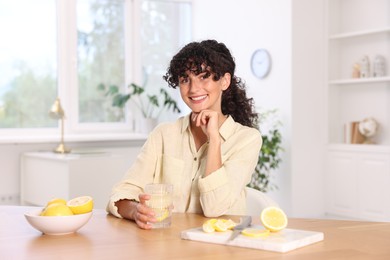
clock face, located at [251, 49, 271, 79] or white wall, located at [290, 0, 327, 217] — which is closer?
white wall, located at [290, 0, 327, 217]

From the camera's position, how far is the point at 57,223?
1596 millimetres

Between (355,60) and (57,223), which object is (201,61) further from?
(355,60)

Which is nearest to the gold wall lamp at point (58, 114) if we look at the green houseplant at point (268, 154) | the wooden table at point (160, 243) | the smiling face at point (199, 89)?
the green houseplant at point (268, 154)

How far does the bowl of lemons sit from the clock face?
12.9 feet

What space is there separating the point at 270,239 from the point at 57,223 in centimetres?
55

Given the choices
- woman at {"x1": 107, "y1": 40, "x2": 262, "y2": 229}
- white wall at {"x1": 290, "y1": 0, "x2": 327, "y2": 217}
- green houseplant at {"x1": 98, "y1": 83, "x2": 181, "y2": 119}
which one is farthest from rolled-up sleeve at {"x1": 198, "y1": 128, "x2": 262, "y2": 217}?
green houseplant at {"x1": 98, "y1": 83, "x2": 181, "y2": 119}

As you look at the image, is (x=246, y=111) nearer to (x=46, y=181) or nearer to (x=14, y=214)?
(x=14, y=214)

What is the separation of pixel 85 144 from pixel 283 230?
4.24 m

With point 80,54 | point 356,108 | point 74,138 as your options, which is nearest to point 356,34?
point 356,108

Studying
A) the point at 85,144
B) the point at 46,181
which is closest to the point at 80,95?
the point at 85,144

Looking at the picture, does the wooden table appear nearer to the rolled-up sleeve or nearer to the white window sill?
the rolled-up sleeve

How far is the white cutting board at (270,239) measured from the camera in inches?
55.7

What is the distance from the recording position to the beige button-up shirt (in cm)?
191

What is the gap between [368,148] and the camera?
5059 millimetres
